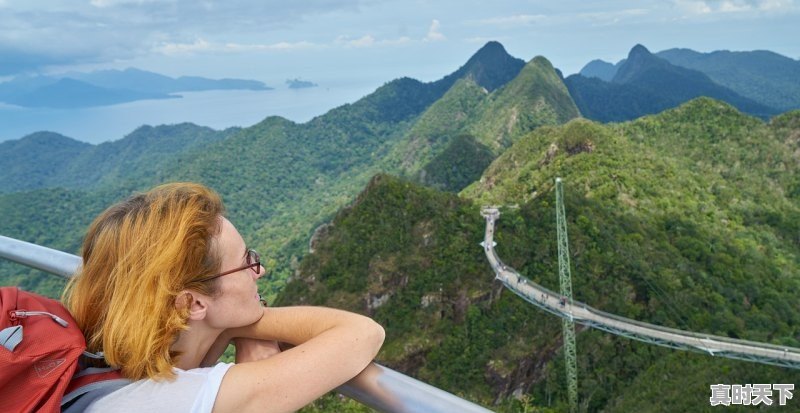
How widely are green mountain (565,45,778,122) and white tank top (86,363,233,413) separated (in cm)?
13069

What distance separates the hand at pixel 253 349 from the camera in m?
1.65

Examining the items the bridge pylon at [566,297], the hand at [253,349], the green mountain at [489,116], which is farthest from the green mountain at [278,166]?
the hand at [253,349]

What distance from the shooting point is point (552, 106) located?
3004 inches

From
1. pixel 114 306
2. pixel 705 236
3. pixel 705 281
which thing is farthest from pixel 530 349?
pixel 114 306

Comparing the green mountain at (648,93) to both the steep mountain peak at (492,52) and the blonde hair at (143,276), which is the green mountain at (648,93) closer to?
the steep mountain peak at (492,52)

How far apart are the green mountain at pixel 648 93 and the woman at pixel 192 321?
13037 centimetres

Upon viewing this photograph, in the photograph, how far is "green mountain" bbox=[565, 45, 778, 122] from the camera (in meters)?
138

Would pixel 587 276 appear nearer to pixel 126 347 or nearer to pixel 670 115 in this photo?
pixel 126 347

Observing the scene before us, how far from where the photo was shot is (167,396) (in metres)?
1.29

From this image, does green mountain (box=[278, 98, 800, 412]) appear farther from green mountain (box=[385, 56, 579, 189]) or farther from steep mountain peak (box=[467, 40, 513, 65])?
steep mountain peak (box=[467, 40, 513, 65])

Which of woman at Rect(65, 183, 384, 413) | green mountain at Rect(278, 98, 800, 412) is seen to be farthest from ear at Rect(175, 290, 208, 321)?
Result: green mountain at Rect(278, 98, 800, 412)

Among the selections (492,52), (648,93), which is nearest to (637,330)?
(492,52)

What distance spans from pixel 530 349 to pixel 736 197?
25320 millimetres

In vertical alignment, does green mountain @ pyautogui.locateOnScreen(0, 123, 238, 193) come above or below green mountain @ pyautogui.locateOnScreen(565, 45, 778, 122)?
below
